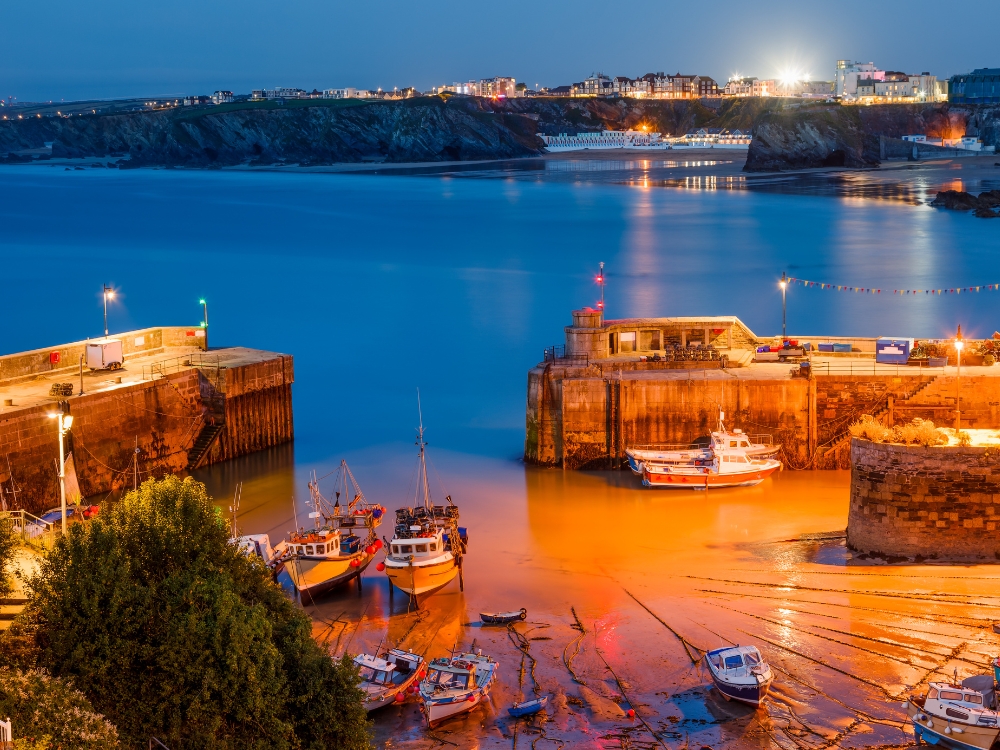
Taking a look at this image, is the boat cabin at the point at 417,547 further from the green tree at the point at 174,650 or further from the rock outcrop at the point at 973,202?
the rock outcrop at the point at 973,202

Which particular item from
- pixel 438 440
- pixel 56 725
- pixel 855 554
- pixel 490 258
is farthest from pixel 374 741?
pixel 490 258

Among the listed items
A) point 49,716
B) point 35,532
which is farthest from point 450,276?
point 49,716

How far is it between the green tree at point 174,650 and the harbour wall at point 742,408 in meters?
16.3

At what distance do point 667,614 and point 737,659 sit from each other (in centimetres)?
342

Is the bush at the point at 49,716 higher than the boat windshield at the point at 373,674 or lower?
higher

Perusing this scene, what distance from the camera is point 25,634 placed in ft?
41.2

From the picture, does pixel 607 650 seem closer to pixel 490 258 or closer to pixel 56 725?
pixel 56 725

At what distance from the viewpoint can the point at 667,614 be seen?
21.0m

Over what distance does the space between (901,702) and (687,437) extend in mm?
12607

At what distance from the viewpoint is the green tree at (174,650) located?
12375mm

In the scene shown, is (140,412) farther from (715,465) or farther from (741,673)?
(741,673)

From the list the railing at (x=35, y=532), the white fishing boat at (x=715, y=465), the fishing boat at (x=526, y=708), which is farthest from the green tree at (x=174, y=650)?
the white fishing boat at (x=715, y=465)

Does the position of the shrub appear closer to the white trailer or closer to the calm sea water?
the calm sea water

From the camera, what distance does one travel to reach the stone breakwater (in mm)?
22438
